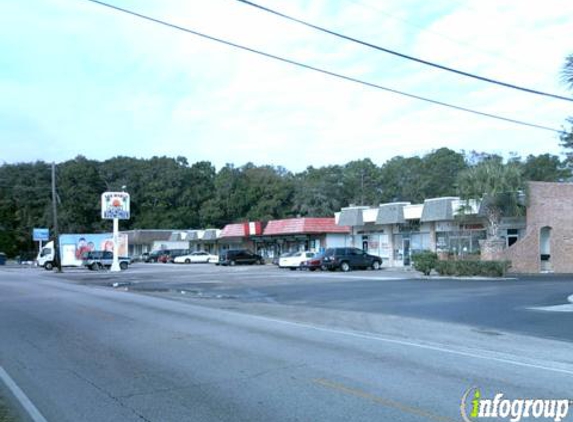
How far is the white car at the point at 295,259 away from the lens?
50166mm

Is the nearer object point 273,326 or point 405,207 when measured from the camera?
point 273,326

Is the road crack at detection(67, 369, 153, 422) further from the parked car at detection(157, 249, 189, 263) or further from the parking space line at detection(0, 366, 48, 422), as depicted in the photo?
the parked car at detection(157, 249, 189, 263)

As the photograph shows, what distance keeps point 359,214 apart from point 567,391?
4645 cm

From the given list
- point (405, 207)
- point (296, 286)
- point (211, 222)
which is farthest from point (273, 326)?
point (211, 222)

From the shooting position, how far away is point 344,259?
4609cm

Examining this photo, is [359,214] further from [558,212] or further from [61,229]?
[61,229]

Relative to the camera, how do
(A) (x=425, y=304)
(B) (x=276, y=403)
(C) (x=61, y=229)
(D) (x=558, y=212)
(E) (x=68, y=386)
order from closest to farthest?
1. (B) (x=276, y=403)
2. (E) (x=68, y=386)
3. (A) (x=425, y=304)
4. (D) (x=558, y=212)
5. (C) (x=61, y=229)

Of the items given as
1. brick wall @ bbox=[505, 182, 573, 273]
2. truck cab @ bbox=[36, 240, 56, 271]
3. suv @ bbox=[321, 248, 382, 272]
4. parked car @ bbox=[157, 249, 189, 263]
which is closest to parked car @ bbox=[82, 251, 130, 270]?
truck cab @ bbox=[36, 240, 56, 271]

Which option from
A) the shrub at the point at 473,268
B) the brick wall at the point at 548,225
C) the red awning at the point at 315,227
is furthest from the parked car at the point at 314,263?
the brick wall at the point at 548,225

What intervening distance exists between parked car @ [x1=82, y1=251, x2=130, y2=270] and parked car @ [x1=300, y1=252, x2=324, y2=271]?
17630 mm

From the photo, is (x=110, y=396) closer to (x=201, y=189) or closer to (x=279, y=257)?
(x=279, y=257)

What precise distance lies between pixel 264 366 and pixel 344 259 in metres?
36.5

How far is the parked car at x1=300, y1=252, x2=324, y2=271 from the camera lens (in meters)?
47.1

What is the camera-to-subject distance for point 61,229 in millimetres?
99438
